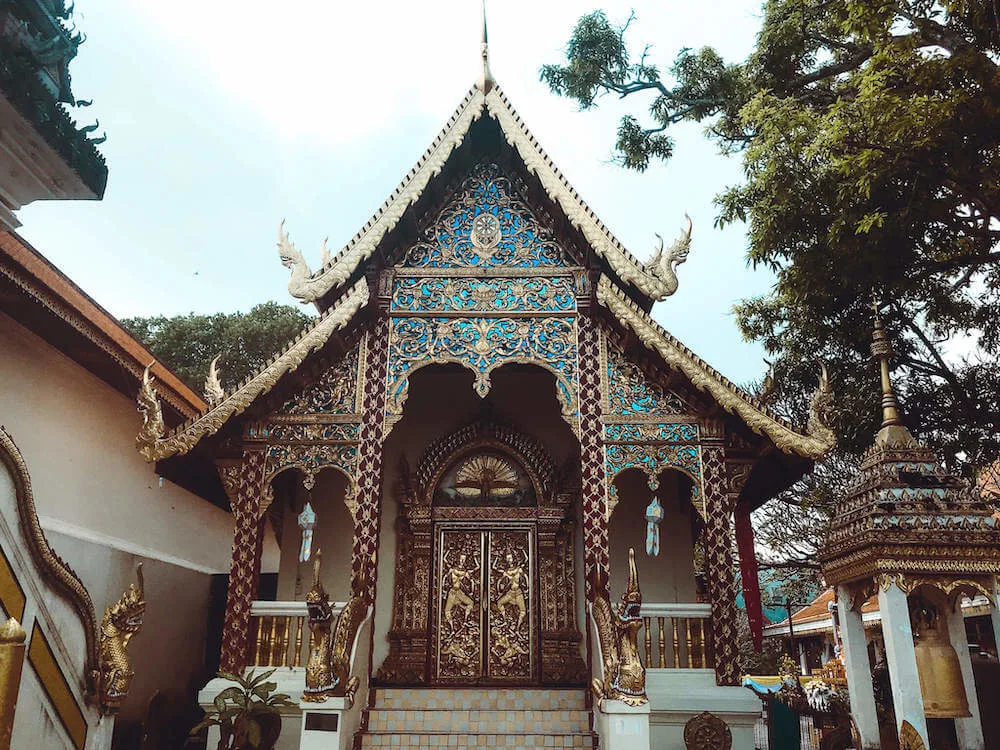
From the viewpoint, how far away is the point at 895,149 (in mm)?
7223

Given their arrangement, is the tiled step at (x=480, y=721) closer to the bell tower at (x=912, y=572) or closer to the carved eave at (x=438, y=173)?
the bell tower at (x=912, y=572)

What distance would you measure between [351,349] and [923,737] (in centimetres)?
520

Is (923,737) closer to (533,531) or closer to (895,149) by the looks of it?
(533,531)

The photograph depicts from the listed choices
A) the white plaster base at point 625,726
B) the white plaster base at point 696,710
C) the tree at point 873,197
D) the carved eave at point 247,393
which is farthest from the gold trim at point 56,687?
the tree at point 873,197

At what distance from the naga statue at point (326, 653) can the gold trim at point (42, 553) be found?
1.96 metres

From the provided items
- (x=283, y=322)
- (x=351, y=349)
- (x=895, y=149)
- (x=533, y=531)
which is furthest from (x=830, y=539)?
(x=283, y=322)

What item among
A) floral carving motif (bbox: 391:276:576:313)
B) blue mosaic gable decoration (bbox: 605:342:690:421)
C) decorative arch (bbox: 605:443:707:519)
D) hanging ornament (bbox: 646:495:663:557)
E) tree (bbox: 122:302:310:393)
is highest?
tree (bbox: 122:302:310:393)

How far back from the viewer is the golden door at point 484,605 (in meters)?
7.77

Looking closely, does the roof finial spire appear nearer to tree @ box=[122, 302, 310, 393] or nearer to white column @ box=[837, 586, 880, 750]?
white column @ box=[837, 586, 880, 750]

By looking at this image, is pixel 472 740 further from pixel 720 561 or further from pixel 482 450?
pixel 482 450

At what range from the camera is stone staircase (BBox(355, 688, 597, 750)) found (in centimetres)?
651

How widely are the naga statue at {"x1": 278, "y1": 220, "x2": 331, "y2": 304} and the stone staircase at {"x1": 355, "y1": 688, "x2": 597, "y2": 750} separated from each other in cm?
368

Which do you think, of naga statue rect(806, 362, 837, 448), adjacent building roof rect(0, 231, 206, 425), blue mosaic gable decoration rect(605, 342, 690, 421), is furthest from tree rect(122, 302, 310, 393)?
naga statue rect(806, 362, 837, 448)

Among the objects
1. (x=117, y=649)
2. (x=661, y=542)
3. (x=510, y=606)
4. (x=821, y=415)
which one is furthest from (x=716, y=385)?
(x=117, y=649)
